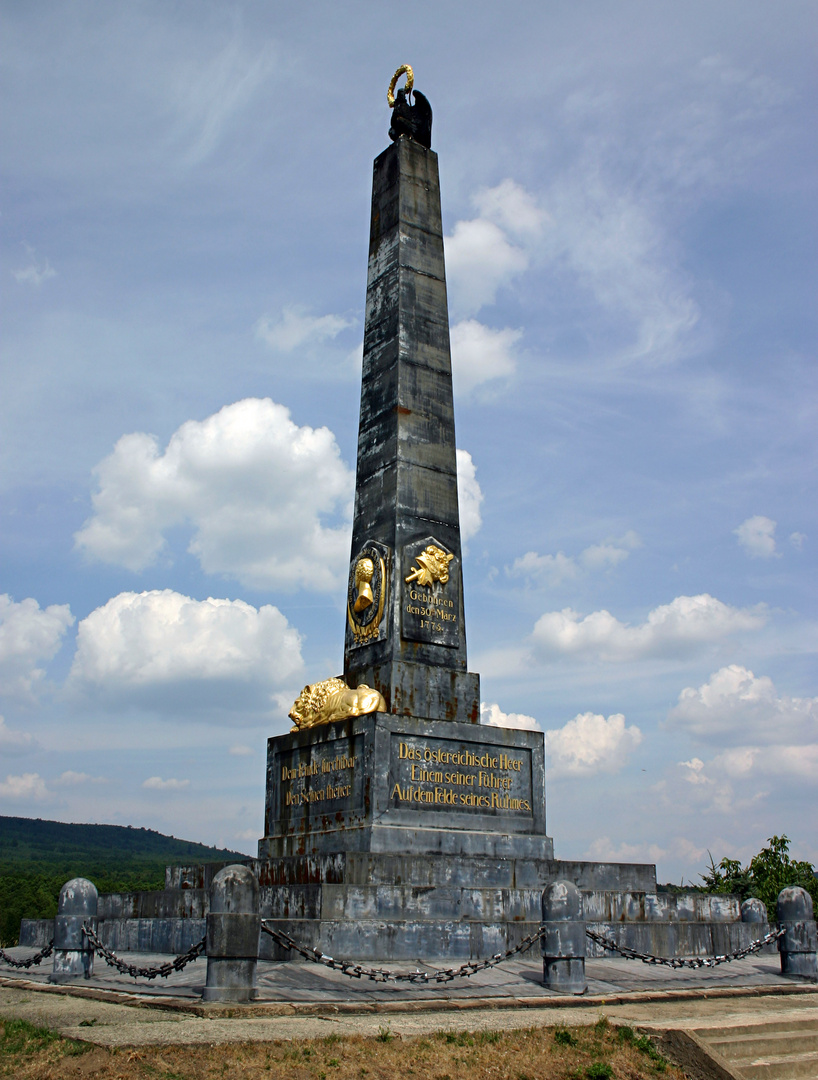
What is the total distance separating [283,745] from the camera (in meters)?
15.3

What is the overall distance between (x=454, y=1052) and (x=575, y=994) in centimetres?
328

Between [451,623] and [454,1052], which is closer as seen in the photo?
[454,1052]

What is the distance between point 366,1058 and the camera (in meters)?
6.70

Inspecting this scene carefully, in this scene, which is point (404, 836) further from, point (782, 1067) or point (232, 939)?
point (782, 1067)

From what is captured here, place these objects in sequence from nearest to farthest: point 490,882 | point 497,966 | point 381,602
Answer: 1. point 497,966
2. point 490,882
3. point 381,602

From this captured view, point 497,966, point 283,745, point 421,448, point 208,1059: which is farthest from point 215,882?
point 421,448

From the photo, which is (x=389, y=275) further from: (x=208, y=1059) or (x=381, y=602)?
(x=208, y=1059)

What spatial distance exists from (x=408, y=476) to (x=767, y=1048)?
9.61 metres

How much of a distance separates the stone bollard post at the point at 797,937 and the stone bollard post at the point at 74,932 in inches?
330

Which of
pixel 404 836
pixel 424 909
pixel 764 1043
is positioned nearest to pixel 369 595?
pixel 404 836

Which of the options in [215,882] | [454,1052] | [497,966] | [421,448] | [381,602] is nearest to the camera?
[454,1052]

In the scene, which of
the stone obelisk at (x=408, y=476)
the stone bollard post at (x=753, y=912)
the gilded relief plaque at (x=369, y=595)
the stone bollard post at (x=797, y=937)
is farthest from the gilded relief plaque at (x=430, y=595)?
the stone bollard post at (x=753, y=912)

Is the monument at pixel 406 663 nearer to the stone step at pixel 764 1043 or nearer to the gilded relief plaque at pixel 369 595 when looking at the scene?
the gilded relief plaque at pixel 369 595

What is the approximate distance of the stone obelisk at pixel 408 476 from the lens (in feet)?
48.7
